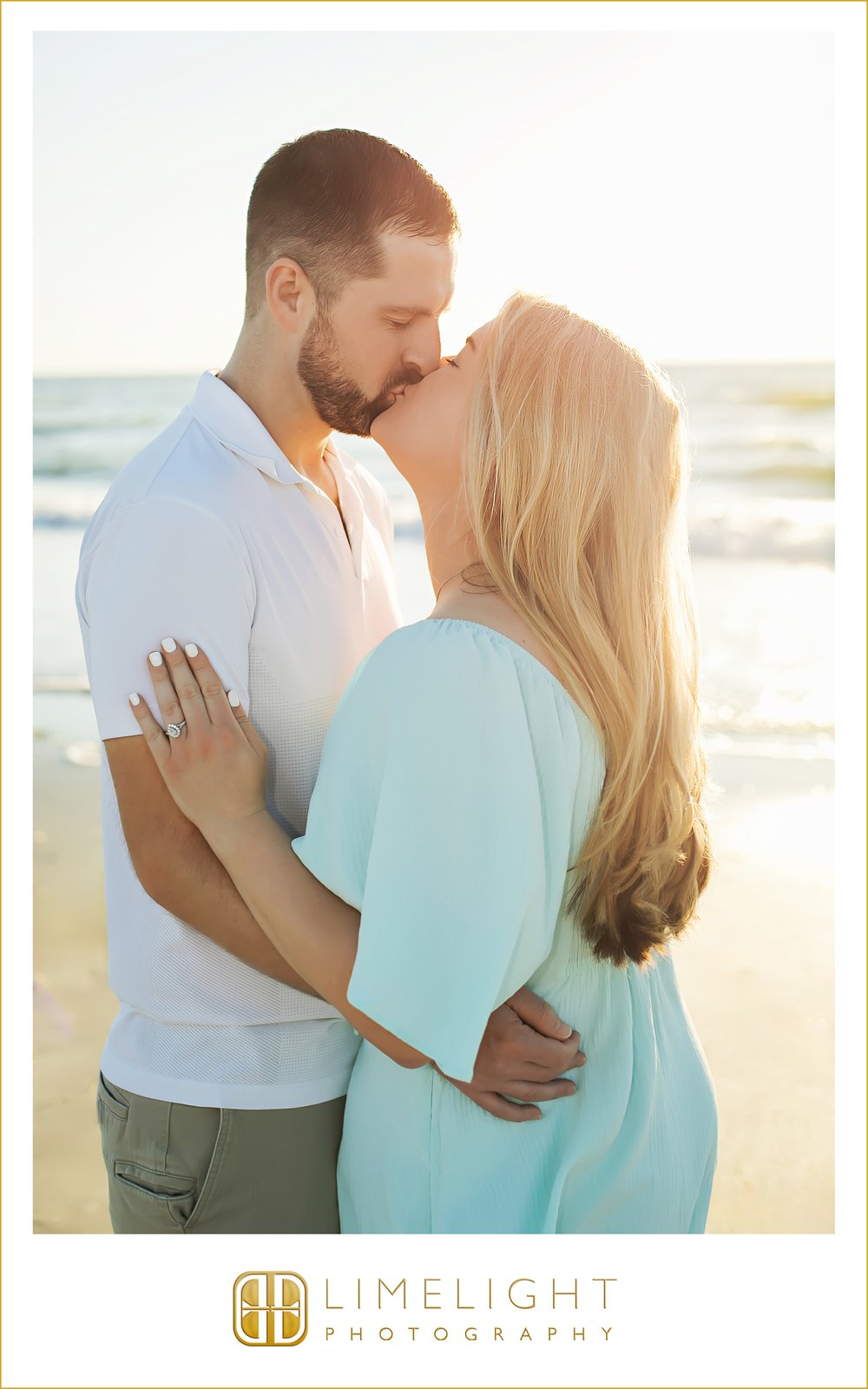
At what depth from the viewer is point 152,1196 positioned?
218cm

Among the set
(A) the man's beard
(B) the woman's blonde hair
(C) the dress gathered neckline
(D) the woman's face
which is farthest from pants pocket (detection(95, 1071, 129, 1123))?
(A) the man's beard

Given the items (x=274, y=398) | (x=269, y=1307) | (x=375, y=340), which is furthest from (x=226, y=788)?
(x=269, y=1307)

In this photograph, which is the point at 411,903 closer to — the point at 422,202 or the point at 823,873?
the point at 422,202

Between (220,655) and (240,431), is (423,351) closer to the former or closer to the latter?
(240,431)

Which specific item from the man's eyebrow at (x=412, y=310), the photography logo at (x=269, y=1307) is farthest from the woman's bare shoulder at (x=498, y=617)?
the photography logo at (x=269, y=1307)

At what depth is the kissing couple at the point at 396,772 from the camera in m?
1.71

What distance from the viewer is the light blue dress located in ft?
5.46

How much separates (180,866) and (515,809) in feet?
2.51

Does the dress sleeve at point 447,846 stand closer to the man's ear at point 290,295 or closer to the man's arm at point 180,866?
the man's arm at point 180,866

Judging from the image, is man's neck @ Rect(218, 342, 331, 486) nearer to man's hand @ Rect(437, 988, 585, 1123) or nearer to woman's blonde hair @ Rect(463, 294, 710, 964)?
woman's blonde hair @ Rect(463, 294, 710, 964)

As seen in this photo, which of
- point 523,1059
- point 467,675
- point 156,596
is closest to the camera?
point 467,675

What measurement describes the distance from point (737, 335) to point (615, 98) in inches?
554

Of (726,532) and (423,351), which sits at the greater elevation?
(726,532)

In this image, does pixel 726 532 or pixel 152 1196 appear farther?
pixel 726 532
